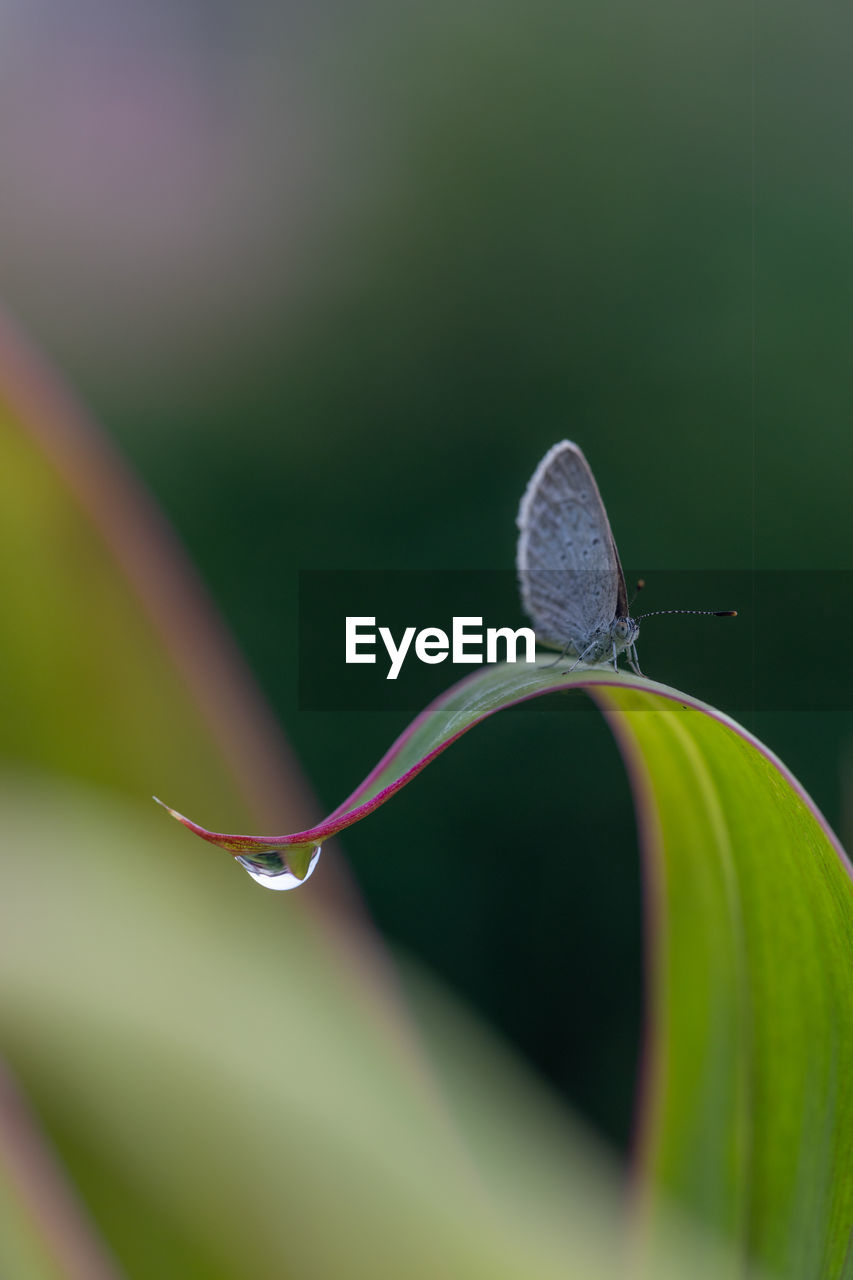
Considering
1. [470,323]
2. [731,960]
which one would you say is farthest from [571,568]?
[470,323]

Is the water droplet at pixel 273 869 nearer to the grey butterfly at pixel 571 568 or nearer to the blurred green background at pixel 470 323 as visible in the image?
the grey butterfly at pixel 571 568

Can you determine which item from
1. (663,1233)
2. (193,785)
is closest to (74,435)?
(193,785)

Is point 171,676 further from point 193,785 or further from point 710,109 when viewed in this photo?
point 710,109

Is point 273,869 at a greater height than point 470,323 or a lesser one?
lesser
